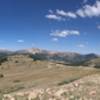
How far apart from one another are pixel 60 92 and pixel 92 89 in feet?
14.3

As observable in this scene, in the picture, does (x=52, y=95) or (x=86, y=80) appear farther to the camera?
(x=86, y=80)

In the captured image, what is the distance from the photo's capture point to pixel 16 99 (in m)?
35.0

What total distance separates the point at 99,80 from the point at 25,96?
12480 millimetres

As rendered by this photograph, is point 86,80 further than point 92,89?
Yes

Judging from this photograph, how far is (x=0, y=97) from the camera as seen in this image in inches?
1398

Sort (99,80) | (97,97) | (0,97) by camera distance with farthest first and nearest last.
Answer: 1. (99,80)
2. (0,97)
3. (97,97)

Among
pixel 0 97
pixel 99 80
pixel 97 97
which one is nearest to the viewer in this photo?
pixel 97 97

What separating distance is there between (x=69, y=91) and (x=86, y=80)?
23.5ft

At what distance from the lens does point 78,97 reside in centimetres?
3322

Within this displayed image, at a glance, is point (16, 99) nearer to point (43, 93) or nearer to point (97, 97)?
point (43, 93)

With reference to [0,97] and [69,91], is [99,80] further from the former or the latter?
[0,97]

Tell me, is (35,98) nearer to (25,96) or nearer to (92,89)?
(25,96)

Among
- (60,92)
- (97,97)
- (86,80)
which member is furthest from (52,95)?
(86,80)

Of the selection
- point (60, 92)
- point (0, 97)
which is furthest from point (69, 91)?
point (0, 97)
